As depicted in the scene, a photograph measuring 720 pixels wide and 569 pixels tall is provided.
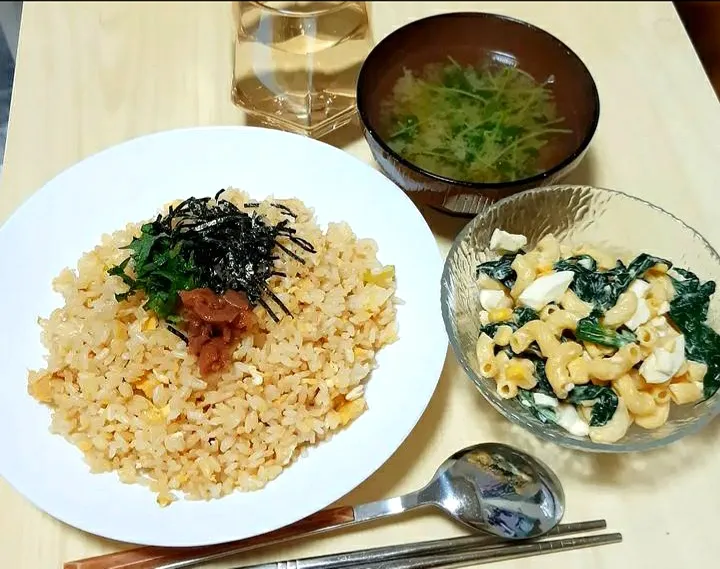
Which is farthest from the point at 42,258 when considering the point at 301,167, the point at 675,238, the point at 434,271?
the point at 675,238

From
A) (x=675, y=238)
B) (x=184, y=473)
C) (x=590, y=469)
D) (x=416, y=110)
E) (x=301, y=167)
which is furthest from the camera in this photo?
(x=416, y=110)

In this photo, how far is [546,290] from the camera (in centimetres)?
132

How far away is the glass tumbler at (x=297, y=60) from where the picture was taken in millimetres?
1880

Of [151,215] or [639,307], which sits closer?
[639,307]

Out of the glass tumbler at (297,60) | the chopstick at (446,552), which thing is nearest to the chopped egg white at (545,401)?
the chopstick at (446,552)

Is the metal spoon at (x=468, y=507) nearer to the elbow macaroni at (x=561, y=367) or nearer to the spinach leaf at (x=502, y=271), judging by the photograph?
the elbow macaroni at (x=561, y=367)

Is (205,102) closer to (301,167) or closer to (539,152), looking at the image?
(301,167)

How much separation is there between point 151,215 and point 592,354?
1.02m

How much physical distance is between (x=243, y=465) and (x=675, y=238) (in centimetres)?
100

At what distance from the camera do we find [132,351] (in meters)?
1.32

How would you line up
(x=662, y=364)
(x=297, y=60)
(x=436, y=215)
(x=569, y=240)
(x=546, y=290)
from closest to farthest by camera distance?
1. (x=662, y=364)
2. (x=546, y=290)
3. (x=569, y=240)
4. (x=436, y=215)
5. (x=297, y=60)

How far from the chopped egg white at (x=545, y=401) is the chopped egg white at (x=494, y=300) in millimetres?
198

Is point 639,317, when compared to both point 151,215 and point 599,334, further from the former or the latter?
point 151,215

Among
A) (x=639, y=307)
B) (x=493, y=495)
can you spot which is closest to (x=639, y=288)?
(x=639, y=307)
